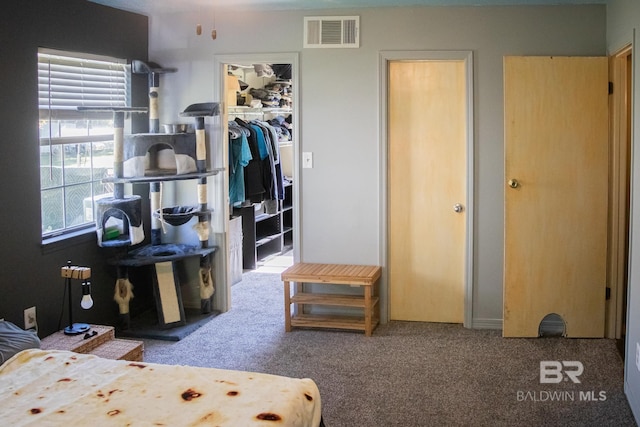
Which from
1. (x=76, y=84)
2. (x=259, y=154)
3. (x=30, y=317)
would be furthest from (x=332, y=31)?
(x=30, y=317)

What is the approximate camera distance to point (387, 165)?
5180 millimetres

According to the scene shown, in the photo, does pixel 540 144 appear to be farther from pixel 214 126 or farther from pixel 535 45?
pixel 214 126

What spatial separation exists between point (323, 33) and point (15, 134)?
2.21 metres

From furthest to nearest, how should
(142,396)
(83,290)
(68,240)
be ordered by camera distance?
(68,240), (83,290), (142,396)

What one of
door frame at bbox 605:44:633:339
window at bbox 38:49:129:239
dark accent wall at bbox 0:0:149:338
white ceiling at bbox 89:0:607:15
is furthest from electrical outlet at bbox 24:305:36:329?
door frame at bbox 605:44:633:339

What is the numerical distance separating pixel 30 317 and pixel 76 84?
5.14ft

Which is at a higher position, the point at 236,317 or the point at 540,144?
the point at 540,144

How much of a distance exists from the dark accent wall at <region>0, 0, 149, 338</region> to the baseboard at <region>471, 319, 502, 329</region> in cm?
269

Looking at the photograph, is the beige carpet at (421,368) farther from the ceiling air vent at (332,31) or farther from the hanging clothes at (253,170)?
the ceiling air vent at (332,31)

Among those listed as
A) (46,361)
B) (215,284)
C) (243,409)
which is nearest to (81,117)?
(215,284)

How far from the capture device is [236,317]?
5.41m

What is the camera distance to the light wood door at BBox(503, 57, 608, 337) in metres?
4.73

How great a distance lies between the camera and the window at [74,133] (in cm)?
450

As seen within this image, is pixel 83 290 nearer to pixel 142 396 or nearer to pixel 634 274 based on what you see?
pixel 142 396
